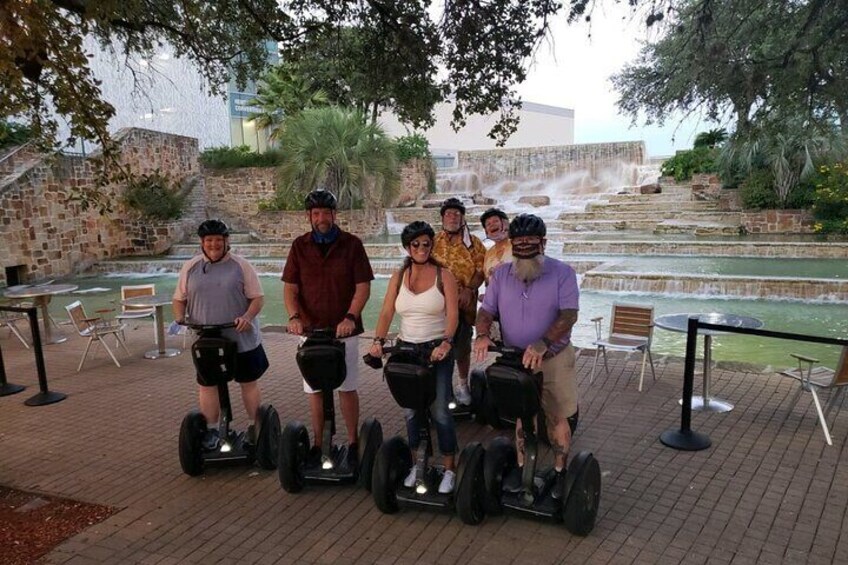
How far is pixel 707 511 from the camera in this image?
366 cm

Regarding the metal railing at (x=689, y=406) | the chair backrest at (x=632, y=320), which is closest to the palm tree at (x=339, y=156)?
the chair backrest at (x=632, y=320)

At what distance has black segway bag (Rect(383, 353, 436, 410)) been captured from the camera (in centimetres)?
339

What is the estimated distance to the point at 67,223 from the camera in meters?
17.7

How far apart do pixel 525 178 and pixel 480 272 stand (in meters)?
26.8

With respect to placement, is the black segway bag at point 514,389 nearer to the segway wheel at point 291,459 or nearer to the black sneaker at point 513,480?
the black sneaker at point 513,480

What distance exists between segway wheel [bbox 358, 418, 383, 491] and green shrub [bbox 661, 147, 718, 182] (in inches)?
888

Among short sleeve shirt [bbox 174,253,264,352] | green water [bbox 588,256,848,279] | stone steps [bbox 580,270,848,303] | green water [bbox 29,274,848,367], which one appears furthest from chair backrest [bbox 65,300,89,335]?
green water [bbox 588,256,848,279]

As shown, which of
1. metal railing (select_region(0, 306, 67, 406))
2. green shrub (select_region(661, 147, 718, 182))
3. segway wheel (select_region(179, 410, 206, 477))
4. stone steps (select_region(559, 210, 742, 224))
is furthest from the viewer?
green shrub (select_region(661, 147, 718, 182))

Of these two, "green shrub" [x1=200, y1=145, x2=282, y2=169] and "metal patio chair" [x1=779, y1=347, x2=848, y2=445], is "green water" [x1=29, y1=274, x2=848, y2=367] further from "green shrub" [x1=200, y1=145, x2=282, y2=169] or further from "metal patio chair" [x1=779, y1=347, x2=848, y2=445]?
"green shrub" [x1=200, y1=145, x2=282, y2=169]

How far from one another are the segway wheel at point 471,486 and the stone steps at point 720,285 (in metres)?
9.43

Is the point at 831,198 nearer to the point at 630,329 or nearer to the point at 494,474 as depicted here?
the point at 630,329

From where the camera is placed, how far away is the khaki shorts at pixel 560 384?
11.4ft

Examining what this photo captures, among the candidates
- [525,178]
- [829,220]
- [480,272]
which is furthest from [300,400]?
[525,178]

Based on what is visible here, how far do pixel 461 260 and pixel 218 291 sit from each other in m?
1.76
